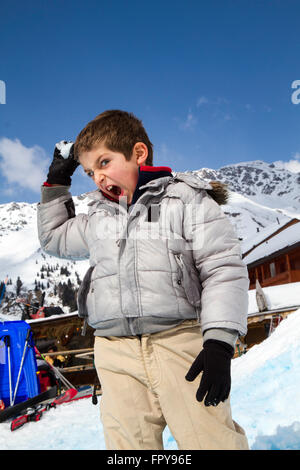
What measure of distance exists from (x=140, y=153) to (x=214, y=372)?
118cm

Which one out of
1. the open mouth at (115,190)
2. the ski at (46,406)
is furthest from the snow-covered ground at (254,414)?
the open mouth at (115,190)

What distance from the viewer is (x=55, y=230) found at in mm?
1938

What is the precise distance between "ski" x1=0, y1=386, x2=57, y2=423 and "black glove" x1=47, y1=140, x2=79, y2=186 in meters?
4.47

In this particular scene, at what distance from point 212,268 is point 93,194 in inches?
30.8

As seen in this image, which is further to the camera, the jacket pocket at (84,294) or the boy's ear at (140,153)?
the boy's ear at (140,153)

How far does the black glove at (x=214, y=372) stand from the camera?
4.31 ft

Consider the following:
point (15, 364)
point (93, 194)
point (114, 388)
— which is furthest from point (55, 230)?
point (15, 364)

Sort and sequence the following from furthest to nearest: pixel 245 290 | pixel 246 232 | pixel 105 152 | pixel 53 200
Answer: pixel 246 232 → pixel 53 200 → pixel 105 152 → pixel 245 290

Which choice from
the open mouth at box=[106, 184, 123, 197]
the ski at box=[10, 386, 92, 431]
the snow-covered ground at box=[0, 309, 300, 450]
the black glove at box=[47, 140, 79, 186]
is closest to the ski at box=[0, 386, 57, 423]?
the ski at box=[10, 386, 92, 431]

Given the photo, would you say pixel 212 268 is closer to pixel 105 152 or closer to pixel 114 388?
pixel 114 388

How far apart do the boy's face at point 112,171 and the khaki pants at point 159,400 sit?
2.43 feet

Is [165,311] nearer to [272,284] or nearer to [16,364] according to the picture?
[16,364]

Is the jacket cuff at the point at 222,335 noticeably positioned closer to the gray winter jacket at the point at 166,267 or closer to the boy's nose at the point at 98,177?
the gray winter jacket at the point at 166,267
